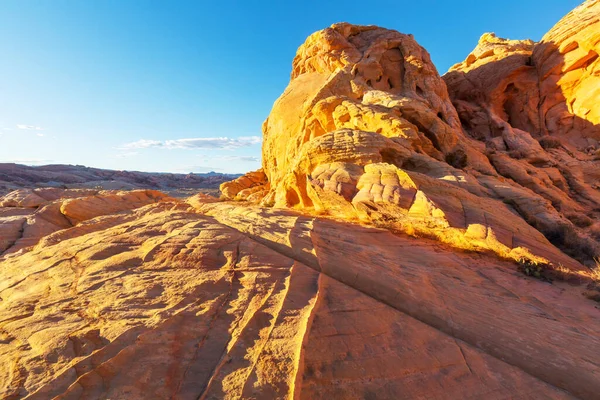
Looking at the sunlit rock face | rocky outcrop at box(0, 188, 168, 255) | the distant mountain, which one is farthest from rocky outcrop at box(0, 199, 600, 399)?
the distant mountain

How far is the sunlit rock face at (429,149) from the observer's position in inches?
340

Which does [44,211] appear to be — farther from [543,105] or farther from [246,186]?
[543,105]

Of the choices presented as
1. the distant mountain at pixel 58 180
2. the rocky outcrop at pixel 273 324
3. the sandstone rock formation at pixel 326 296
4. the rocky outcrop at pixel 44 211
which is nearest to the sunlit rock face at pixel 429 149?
the sandstone rock formation at pixel 326 296

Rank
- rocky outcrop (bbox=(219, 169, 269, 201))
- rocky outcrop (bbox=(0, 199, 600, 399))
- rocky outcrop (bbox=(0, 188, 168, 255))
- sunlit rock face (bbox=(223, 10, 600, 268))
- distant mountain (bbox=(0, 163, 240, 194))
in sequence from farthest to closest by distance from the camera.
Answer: distant mountain (bbox=(0, 163, 240, 194)), rocky outcrop (bbox=(219, 169, 269, 201)), rocky outcrop (bbox=(0, 188, 168, 255)), sunlit rock face (bbox=(223, 10, 600, 268)), rocky outcrop (bbox=(0, 199, 600, 399))

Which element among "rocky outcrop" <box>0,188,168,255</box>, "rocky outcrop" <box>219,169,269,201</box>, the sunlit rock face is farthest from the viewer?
"rocky outcrop" <box>219,169,269,201</box>

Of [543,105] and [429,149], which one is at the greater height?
[543,105]

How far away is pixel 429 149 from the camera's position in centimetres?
1470

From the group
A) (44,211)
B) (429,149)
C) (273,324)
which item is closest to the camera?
(273,324)

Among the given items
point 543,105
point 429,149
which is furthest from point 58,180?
point 543,105

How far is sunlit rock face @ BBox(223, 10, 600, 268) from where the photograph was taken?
340 inches

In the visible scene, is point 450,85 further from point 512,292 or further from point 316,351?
point 316,351

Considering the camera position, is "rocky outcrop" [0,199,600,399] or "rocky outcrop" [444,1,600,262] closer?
"rocky outcrop" [0,199,600,399]

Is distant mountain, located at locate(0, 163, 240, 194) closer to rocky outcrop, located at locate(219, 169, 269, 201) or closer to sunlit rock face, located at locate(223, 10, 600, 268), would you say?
rocky outcrop, located at locate(219, 169, 269, 201)

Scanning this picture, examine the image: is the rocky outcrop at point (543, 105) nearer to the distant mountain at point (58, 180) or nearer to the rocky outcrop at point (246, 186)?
the rocky outcrop at point (246, 186)
